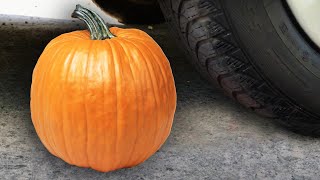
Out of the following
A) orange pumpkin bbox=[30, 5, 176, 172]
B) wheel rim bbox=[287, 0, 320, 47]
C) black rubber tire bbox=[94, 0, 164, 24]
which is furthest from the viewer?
black rubber tire bbox=[94, 0, 164, 24]

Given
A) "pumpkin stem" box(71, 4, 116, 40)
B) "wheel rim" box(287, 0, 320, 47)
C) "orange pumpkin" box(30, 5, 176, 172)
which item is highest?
"wheel rim" box(287, 0, 320, 47)

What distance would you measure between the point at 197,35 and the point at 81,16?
31cm

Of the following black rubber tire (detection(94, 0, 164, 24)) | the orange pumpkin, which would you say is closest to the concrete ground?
the orange pumpkin

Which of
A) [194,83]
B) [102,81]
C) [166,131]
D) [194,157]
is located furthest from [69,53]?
[194,83]

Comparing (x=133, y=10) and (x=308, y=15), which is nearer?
(x=308, y=15)

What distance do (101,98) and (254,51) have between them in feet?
1.37

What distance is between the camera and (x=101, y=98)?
1.18 metres

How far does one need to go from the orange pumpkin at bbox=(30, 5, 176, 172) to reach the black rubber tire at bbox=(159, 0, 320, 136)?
13 centimetres

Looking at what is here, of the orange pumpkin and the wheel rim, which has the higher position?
the wheel rim

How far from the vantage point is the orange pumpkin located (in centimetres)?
119

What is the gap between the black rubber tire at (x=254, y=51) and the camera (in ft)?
4.15

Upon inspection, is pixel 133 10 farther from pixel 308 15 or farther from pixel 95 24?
pixel 308 15

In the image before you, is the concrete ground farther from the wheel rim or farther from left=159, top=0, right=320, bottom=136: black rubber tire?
the wheel rim

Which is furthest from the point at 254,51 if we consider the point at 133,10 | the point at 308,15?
the point at 133,10
